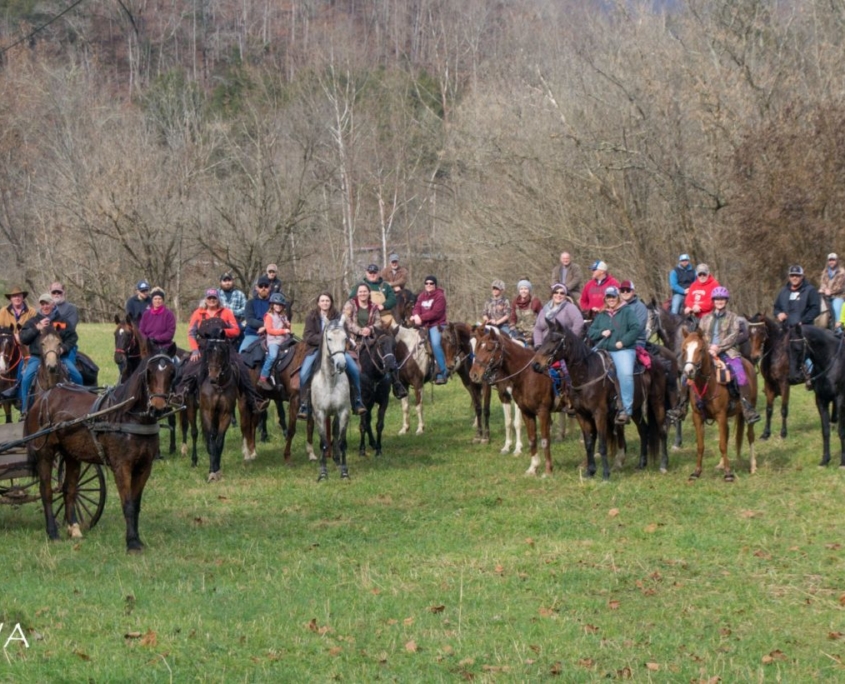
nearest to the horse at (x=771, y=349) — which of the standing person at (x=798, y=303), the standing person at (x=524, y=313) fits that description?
the standing person at (x=798, y=303)

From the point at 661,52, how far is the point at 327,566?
30273mm

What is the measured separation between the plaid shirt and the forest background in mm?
17288

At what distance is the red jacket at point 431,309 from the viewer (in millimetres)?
21359

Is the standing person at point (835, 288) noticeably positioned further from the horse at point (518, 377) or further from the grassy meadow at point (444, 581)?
the horse at point (518, 377)

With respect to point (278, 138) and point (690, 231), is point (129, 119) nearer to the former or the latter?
point (278, 138)

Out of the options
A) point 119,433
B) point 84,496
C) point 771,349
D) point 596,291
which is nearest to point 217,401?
point 84,496

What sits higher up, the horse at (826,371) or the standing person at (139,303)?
the standing person at (139,303)

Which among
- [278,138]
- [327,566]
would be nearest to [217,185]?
[278,138]

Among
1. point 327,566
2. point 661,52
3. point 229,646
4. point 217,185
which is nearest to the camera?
point 229,646

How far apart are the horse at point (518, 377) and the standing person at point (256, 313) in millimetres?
4421

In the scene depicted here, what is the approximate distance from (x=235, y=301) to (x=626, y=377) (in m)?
7.42

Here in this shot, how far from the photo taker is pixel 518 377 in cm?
1669

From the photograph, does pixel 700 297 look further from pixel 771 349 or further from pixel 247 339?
pixel 247 339

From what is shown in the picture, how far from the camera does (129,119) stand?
213ft
